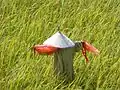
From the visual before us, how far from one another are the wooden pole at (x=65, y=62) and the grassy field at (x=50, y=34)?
0.15 feet

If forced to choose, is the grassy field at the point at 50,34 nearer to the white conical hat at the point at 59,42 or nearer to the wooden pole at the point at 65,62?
the wooden pole at the point at 65,62

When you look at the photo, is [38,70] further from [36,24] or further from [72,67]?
[36,24]

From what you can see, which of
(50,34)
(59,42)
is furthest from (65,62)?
(50,34)

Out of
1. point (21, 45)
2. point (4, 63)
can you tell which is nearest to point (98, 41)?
point (21, 45)

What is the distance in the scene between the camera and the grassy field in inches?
92.7

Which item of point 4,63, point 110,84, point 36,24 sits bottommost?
point 110,84

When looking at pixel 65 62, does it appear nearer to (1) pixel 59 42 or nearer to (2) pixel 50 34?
(1) pixel 59 42

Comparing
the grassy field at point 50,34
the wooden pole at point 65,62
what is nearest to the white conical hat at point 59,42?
the wooden pole at point 65,62

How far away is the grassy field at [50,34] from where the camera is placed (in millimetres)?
2354

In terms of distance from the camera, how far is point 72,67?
2.35 m

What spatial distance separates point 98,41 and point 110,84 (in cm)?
52

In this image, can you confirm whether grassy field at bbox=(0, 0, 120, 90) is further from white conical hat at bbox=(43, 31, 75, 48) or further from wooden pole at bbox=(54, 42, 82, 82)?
white conical hat at bbox=(43, 31, 75, 48)

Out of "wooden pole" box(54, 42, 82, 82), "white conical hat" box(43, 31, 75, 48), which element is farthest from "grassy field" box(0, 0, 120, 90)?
"white conical hat" box(43, 31, 75, 48)

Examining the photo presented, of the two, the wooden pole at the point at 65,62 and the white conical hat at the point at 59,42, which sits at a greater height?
the white conical hat at the point at 59,42
